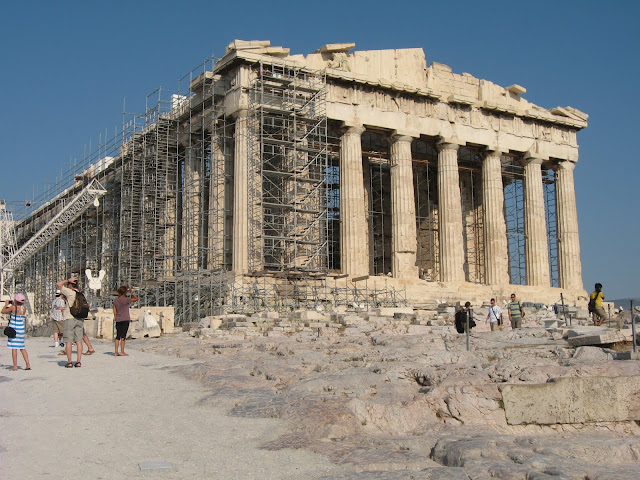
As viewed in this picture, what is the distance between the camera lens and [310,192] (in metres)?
33.5

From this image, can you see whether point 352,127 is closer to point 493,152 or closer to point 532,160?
point 493,152

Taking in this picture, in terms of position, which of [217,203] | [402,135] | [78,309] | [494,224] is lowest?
[78,309]

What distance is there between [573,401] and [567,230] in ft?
112

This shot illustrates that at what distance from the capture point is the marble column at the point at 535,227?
40.4 meters

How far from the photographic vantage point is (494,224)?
131 ft

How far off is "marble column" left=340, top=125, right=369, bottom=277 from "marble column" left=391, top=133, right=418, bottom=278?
71.2 inches

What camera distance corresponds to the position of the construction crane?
140 feet

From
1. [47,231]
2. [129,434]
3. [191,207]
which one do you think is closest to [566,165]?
[191,207]

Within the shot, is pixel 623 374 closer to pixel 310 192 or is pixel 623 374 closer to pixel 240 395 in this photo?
pixel 240 395

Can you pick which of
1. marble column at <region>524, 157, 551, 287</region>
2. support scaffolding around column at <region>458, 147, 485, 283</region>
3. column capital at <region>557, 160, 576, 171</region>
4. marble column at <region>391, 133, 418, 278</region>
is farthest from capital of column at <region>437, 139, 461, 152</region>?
column capital at <region>557, 160, 576, 171</region>

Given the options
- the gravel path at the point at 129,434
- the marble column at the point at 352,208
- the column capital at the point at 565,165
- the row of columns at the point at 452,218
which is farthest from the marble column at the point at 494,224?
the gravel path at the point at 129,434

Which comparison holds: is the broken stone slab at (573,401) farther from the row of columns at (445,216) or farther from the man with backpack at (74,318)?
the row of columns at (445,216)

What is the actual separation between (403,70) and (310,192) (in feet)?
29.7

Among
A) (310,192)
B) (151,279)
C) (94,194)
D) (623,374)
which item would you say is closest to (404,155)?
(310,192)
